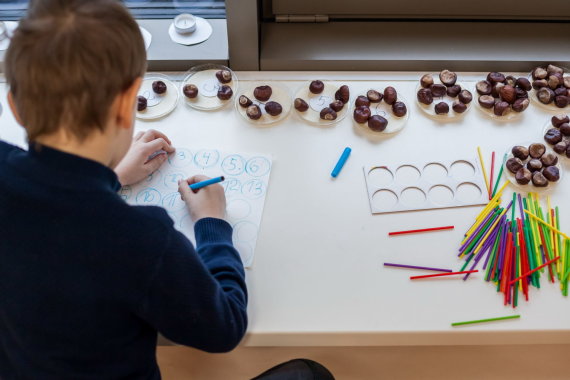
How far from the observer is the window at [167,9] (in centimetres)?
125

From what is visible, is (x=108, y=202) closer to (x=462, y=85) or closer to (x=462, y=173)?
(x=462, y=173)

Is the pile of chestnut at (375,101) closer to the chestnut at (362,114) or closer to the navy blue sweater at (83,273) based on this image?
the chestnut at (362,114)

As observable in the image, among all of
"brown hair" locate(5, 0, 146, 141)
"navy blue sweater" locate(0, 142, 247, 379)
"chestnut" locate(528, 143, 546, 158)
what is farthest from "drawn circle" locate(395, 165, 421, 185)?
"brown hair" locate(5, 0, 146, 141)

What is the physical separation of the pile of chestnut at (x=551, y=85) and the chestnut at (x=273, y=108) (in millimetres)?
571

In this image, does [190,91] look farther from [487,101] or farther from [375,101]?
[487,101]

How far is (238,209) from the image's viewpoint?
3.03ft

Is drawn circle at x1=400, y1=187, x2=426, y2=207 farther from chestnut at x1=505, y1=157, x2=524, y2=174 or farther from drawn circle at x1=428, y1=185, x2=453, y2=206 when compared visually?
chestnut at x1=505, y1=157, x2=524, y2=174

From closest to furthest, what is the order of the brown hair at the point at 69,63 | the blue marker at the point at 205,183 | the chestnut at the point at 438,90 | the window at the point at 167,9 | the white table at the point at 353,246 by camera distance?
the brown hair at the point at 69,63
the white table at the point at 353,246
the blue marker at the point at 205,183
the chestnut at the point at 438,90
the window at the point at 167,9

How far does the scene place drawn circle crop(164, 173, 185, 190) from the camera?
0.96m

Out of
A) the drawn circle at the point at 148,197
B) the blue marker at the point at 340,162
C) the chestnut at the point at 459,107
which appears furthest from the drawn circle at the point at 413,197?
the drawn circle at the point at 148,197

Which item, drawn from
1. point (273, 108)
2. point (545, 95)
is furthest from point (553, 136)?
point (273, 108)

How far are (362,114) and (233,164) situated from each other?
0.29m

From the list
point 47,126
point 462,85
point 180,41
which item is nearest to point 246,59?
point 180,41

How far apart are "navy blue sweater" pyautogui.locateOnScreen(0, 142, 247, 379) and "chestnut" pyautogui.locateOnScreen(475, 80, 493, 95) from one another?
2.46 feet
